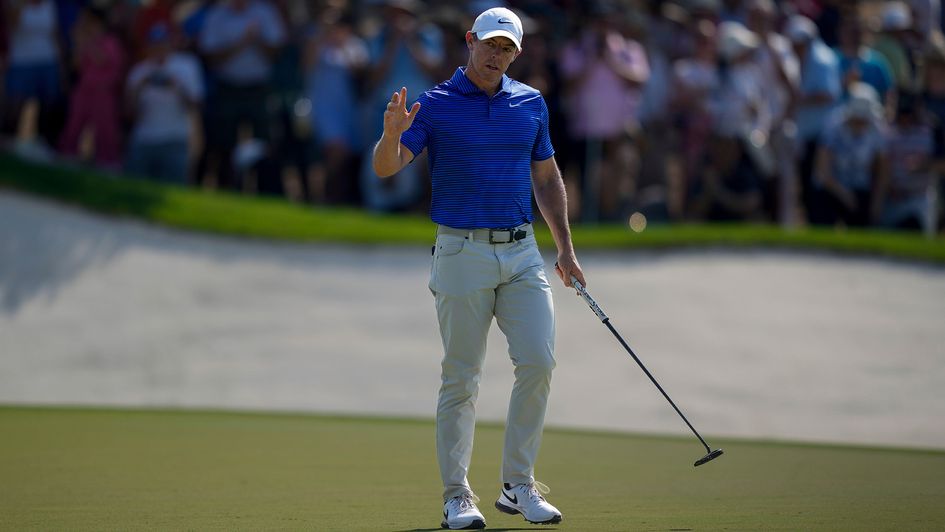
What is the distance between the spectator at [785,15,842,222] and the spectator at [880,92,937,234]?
0.63 meters

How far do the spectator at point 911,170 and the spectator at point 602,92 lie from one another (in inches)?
91.1

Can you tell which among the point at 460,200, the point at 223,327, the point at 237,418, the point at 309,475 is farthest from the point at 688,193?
the point at 460,200

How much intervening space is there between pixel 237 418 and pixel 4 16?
5271 mm

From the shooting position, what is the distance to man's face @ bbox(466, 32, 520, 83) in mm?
6207

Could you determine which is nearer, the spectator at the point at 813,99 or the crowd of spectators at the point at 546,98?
the crowd of spectators at the point at 546,98

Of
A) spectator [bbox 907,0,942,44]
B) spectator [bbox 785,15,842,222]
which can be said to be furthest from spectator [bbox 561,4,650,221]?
spectator [bbox 907,0,942,44]

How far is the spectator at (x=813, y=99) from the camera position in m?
14.2

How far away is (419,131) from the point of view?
6.25 meters

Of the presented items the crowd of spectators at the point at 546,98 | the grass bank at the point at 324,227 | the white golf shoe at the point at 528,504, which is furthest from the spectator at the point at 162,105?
the white golf shoe at the point at 528,504

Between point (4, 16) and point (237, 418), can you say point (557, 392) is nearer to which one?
point (237, 418)

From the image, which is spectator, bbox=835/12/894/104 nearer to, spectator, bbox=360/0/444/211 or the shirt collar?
spectator, bbox=360/0/444/211

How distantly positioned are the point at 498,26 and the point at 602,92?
7.92 meters

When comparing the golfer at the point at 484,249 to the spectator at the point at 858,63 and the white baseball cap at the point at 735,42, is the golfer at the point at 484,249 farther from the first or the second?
the spectator at the point at 858,63

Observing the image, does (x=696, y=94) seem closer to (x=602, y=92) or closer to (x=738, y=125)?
(x=738, y=125)
